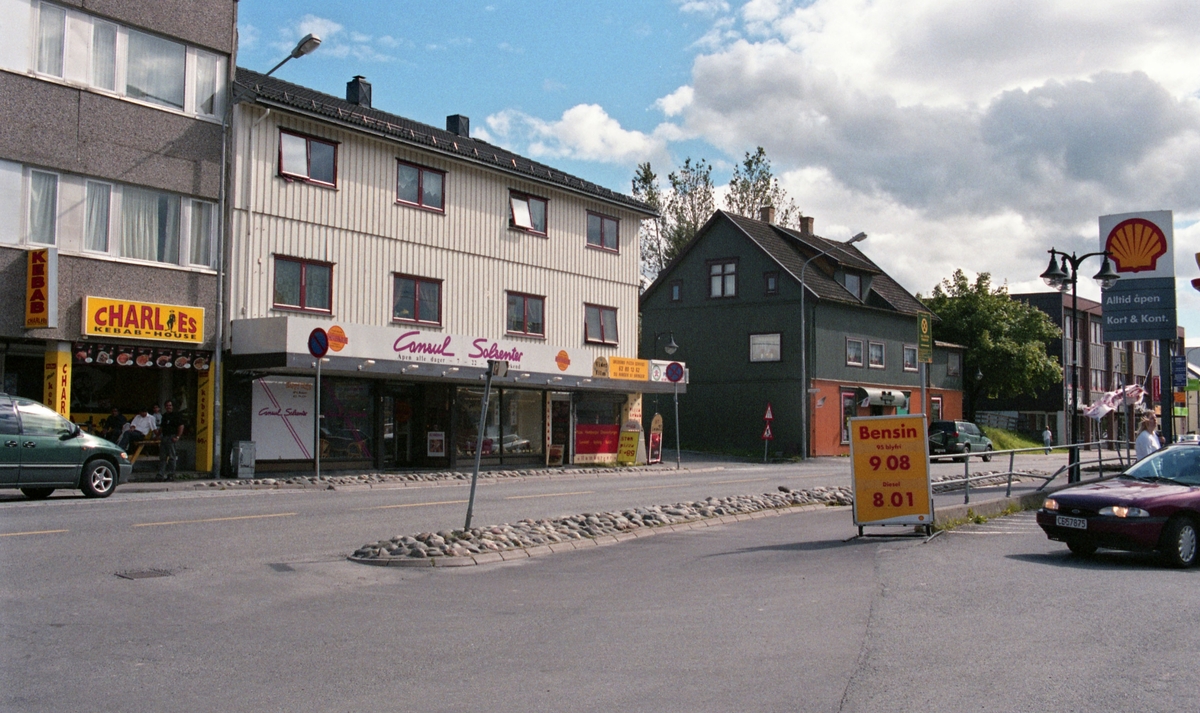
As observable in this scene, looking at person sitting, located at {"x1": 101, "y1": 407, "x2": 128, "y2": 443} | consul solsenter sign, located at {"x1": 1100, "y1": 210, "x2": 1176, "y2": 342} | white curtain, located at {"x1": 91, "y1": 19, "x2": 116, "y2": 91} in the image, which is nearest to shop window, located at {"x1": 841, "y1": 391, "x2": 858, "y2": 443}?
consul solsenter sign, located at {"x1": 1100, "y1": 210, "x2": 1176, "y2": 342}

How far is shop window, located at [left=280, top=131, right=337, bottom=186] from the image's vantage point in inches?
1005

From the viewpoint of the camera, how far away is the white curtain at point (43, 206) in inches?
829

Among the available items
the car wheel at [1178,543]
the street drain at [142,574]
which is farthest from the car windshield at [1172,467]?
the street drain at [142,574]

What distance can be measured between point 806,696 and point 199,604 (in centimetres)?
533

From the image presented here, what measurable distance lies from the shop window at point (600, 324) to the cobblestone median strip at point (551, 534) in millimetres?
16096

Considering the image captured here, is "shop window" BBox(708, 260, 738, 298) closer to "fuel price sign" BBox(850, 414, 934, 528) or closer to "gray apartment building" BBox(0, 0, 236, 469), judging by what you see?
"gray apartment building" BBox(0, 0, 236, 469)

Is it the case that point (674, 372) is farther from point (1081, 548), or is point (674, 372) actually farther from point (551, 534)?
point (1081, 548)

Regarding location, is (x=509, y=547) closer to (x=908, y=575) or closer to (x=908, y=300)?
(x=908, y=575)

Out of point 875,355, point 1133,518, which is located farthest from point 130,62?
point 875,355

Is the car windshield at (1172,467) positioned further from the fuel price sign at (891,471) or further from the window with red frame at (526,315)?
the window with red frame at (526,315)

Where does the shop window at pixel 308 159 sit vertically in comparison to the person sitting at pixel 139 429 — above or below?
above

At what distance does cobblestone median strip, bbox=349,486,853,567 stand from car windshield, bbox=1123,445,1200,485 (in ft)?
19.1

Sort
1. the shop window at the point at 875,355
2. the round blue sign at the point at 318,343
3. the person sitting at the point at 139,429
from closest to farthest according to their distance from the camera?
the person sitting at the point at 139,429, the round blue sign at the point at 318,343, the shop window at the point at 875,355

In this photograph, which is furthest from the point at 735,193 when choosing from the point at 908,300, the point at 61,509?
the point at 61,509
